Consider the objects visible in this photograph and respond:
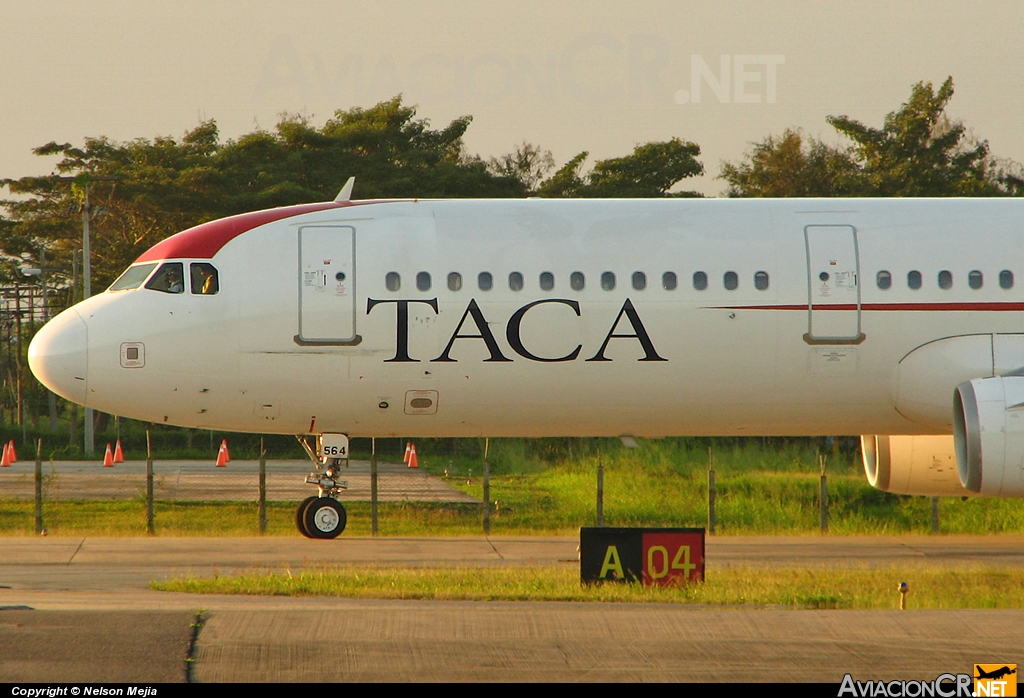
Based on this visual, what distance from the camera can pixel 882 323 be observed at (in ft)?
55.7

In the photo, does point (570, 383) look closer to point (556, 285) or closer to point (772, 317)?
point (556, 285)

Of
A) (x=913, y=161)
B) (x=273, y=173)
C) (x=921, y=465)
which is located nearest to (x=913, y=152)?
(x=913, y=161)

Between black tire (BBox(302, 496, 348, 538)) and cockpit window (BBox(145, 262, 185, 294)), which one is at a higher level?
cockpit window (BBox(145, 262, 185, 294))

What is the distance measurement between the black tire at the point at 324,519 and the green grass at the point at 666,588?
2670mm

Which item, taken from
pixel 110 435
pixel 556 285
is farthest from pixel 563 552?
pixel 110 435

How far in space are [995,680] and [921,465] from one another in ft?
37.5

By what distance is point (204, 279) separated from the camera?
675 inches

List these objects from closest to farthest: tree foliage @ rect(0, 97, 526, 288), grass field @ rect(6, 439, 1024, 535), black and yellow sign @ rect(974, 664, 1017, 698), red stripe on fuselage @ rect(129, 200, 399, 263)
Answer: black and yellow sign @ rect(974, 664, 1017, 698) → red stripe on fuselage @ rect(129, 200, 399, 263) → grass field @ rect(6, 439, 1024, 535) → tree foliage @ rect(0, 97, 526, 288)

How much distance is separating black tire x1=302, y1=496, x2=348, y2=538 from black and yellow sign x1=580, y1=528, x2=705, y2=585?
543cm

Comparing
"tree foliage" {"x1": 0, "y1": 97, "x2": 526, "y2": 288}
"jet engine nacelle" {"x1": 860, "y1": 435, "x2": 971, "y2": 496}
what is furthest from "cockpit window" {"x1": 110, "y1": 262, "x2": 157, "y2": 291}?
"tree foliage" {"x1": 0, "y1": 97, "x2": 526, "y2": 288}

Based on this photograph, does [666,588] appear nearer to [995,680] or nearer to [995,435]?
[995,435]

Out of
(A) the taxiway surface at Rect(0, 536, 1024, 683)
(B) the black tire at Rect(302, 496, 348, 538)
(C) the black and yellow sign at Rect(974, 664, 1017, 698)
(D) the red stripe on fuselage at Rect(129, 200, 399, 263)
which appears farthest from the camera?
(B) the black tire at Rect(302, 496, 348, 538)

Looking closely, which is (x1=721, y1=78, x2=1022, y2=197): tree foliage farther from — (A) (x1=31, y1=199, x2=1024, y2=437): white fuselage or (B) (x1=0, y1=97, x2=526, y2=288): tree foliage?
(A) (x1=31, y1=199, x2=1024, y2=437): white fuselage

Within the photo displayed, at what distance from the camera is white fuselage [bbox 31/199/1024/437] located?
1688cm
